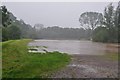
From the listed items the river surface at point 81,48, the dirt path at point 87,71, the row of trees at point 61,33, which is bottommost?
the dirt path at point 87,71

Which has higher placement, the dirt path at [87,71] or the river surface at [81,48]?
the river surface at [81,48]

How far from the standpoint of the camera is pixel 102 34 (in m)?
70.0

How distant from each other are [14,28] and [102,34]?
2369cm

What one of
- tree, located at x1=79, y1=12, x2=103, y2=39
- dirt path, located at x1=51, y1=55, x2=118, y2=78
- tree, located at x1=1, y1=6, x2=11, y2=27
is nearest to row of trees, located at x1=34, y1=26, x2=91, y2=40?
tree, located at x1=79, y1=12, x2=103, y2=39

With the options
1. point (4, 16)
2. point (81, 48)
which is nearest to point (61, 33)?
point (4, 16)

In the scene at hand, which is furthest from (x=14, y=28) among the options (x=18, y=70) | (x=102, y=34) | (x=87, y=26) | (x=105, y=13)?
(x=87, y=26)

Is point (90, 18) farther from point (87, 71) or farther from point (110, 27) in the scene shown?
point (87, 71)

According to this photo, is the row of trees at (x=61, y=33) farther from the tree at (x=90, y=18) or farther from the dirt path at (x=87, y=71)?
the dirt path at (x=87, y=71)

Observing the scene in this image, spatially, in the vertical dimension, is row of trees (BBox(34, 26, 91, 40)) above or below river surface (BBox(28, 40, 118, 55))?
above

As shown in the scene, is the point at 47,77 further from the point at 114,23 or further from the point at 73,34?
the point at 73,34

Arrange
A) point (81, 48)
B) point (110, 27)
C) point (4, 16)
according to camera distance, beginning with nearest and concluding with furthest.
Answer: point (81, 48) → point (4, 16) → point (110, 27)

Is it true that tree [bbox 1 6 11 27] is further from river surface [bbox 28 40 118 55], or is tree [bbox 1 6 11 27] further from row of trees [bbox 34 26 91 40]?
row of trees [bbox 34 26 91 40]

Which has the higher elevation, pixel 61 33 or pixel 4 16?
pixel 4 16

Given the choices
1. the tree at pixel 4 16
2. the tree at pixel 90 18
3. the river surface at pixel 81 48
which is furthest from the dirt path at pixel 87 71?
the tree at pixel 90 18
